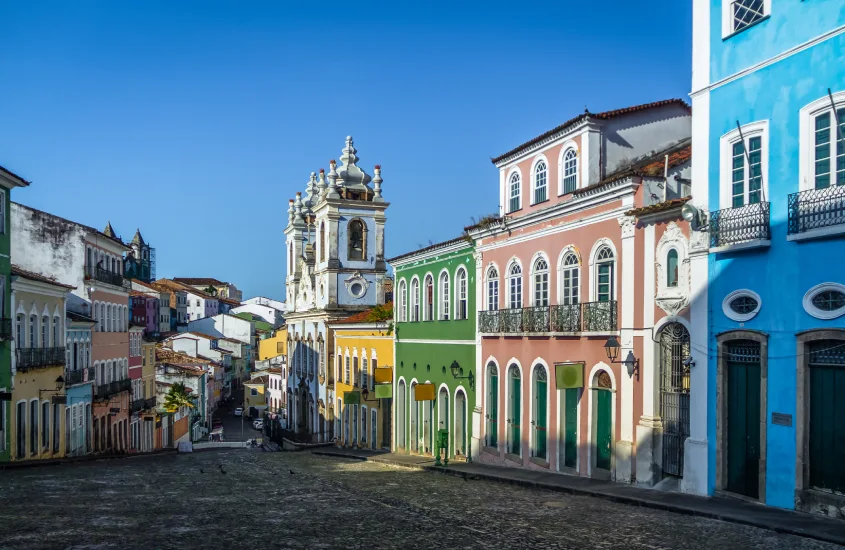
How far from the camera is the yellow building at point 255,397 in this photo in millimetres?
89750

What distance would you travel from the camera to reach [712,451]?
55.0 feet

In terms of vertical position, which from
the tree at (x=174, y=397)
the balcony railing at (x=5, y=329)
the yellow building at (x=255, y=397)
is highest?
the balcony railing at (x=5, y=329)

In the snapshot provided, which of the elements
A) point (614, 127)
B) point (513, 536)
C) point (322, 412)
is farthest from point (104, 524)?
point (322, 412)

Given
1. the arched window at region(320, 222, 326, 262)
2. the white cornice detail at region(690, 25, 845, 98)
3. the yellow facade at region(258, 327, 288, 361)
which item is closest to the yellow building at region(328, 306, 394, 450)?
the arched window at region(320, 222, 326, 262)

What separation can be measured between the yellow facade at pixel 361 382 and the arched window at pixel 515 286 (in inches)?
459

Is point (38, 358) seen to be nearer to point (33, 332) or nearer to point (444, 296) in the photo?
point (33, 332)

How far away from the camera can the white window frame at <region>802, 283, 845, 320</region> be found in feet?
46.2

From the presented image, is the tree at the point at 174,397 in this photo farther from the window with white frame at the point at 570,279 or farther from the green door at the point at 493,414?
the window with white frame at the point at 570,279

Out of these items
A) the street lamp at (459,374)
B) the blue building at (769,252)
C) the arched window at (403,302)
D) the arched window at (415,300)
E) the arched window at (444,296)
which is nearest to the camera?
the blue building at (769,252)

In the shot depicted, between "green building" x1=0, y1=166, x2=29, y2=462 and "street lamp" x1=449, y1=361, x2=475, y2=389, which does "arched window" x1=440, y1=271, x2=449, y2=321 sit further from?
"green building" x1=0, y1=166, x2=29, y2=462

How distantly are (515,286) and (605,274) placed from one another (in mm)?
4929

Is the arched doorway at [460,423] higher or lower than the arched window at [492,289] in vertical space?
lower

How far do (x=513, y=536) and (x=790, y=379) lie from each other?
17.9 ft

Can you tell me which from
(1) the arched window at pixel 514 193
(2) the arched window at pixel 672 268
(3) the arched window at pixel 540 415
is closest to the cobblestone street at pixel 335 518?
(3) the arched window at pixel 540 415
